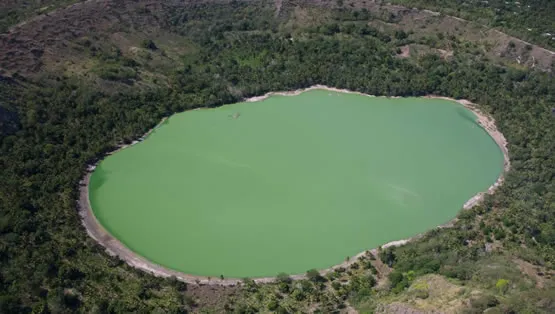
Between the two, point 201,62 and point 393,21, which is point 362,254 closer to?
point 201,62

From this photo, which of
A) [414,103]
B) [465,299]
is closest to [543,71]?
[414,103]

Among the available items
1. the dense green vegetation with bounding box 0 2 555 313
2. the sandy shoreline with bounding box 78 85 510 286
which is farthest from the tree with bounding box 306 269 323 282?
the sandy shoreline with bounding box 78 85 510 286

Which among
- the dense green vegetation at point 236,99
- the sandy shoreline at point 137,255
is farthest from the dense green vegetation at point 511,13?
the sandy shoreline at point 137,255

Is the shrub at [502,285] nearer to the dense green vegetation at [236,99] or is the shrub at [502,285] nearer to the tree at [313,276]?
the dense green vegetation at [236,99]

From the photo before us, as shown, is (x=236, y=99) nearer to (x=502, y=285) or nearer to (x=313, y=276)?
(x=313, y=276)

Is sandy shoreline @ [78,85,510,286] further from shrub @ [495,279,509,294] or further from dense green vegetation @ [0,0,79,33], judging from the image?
dense green vegetation @ [0,0,79,33]

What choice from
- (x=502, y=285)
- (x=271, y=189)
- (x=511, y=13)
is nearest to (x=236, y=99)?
(x=271, y=189)
